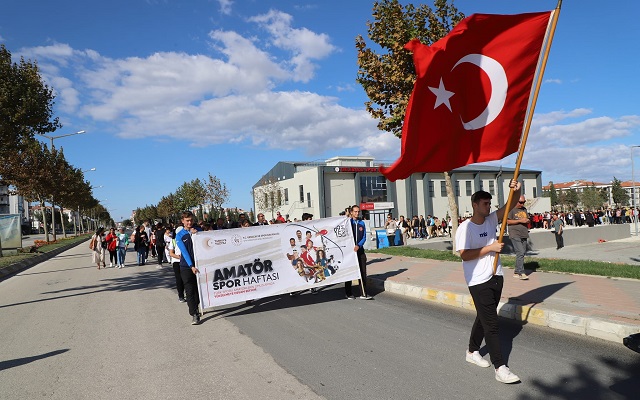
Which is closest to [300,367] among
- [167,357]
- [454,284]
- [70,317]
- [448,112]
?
[167,357]

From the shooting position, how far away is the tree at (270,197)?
60938 millimetres

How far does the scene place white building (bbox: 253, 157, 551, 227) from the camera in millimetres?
56469

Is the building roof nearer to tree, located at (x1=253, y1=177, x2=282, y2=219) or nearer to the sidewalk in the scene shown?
tree, located at (x1=253, y1=177, x2=282, y2=219)

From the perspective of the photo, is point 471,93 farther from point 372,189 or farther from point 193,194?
point 193,194

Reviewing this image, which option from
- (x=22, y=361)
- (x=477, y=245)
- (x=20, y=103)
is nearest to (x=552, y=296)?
(x=477, y=245)

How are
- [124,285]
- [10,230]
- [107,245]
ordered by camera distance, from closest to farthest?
[124,285]
[107,245]
[10,230]

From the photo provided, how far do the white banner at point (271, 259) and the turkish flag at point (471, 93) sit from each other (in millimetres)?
3947

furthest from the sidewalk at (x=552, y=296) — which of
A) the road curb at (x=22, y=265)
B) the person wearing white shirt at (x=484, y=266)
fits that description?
the road curb at (x=22, y=265)

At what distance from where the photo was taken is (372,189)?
2335 inches

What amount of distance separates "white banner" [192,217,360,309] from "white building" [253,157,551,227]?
45222 millimetres

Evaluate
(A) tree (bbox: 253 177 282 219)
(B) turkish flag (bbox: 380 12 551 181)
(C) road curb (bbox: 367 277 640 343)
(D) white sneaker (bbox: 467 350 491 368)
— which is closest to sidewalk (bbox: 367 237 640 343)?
(C) road curb (bbox: 367 277 640 343)

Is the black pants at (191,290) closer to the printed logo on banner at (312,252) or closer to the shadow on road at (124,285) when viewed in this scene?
the printed logo on banner at (312,252)

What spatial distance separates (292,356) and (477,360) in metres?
2.10

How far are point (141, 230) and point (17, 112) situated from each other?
718 cm
